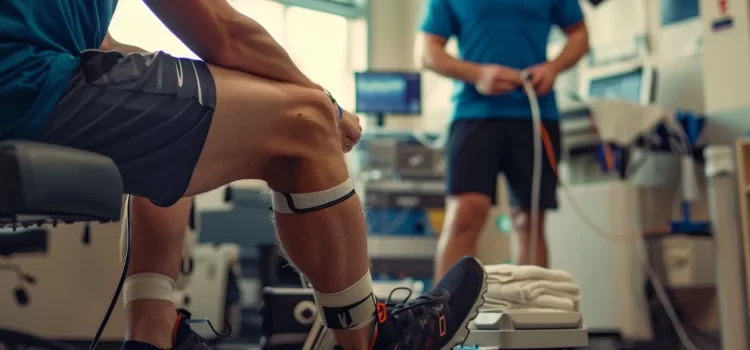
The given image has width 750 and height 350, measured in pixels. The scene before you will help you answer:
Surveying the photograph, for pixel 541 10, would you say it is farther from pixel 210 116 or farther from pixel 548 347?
pixel 210 116

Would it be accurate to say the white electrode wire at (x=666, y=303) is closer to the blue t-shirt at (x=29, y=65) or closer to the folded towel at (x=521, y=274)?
the folded towel at (x=521, y=274)

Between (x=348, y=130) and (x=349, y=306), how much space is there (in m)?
0.28

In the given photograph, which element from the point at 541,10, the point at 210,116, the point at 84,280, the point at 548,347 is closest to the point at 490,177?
the point at 541,10

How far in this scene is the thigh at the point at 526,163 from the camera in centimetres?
235

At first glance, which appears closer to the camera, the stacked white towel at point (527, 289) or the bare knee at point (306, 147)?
the bare knee at point (306, 147)

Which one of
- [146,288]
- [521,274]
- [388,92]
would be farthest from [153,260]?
[388,92]

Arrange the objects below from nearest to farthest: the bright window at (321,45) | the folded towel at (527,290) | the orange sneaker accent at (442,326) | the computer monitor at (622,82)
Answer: the orange sneaker accent at (442,326) < the folded towel at (527,290) < the computer monitor at (622,82) < the bright window at (321,45)

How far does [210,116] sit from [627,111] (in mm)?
2315

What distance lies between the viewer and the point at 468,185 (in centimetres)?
231

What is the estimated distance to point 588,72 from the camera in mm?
4004

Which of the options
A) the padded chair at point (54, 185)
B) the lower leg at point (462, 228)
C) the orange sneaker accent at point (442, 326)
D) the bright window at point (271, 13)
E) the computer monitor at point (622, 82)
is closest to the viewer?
the padded chair at point (54, 185)

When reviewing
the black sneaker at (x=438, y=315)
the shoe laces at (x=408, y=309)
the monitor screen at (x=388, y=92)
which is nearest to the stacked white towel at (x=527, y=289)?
the black sneaker at (x=438, y=315)

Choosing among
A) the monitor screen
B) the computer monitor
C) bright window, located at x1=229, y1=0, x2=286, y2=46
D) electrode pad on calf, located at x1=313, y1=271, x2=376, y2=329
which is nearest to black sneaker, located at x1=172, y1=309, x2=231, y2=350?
electrode pad on calf, located at x1=313, y1=271, x2=376, y2=329

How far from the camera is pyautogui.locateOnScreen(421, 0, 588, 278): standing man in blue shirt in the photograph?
2293mm
